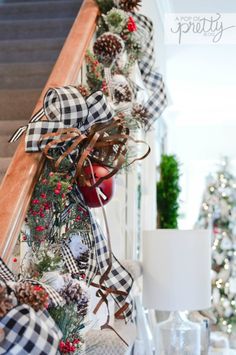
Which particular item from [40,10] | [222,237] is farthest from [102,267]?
[222,237]

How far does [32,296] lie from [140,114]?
1.14m

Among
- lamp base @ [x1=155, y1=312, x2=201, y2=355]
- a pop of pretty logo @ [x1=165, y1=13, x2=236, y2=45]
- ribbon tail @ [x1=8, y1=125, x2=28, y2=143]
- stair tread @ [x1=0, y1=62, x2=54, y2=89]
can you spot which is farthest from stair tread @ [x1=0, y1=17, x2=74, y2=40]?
ribbon tail @ [x1=8, y1=125, x2=28, y2=143]

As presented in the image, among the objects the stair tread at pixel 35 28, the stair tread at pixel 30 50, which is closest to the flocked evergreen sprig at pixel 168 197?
the stair tread at pixel 35 28

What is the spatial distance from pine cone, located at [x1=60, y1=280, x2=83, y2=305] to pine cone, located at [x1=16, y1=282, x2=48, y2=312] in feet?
0.62

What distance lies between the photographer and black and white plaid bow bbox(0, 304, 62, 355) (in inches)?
39.9

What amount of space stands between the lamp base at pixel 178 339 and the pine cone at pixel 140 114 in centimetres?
103

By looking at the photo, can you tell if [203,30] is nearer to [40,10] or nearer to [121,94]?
[121,94]

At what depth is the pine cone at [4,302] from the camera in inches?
39.6

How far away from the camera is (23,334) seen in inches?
39.9

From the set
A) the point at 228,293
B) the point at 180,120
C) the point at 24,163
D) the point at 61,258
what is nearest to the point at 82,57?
the point at 24,163

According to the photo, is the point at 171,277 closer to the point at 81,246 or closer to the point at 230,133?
the point at 81,246

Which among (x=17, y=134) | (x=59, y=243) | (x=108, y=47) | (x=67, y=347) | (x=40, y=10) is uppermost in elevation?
(x=40, y=10)

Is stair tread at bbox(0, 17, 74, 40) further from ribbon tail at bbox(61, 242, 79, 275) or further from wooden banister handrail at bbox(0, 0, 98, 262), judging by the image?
ribbon tail at bbox(61, 242, 79, 275)

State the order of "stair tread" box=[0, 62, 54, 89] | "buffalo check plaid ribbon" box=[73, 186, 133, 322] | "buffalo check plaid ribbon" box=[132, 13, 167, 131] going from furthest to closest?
"stair tread" box=[0, 62, 54, 89] < "buffalo check plaid ribbon" box=[132, 13, 167, 131] < "buffalo check plaid ribbon" box=[73, 186, 133, 322]
